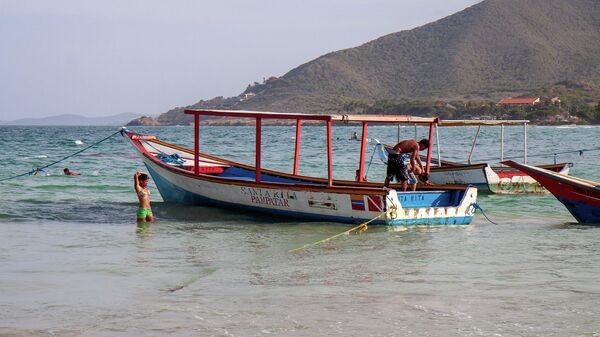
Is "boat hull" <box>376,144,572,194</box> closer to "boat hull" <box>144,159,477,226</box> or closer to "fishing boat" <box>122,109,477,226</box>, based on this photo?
"fishing boat" <box>122,109,477,226</box>

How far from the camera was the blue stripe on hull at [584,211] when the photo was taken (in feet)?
54.1

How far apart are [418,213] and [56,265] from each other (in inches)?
272

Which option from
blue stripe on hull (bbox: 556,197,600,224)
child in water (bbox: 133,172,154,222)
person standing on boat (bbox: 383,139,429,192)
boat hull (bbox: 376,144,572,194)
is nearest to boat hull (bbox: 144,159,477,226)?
person standing on boat (bbox: 383,139,429,192)

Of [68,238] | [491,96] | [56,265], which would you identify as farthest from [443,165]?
[491,96]

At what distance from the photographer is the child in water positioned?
16.7 metres

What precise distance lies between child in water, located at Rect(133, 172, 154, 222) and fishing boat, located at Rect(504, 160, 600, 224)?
23.9ft

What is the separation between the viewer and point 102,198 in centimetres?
2309

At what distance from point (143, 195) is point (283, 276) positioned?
21.0ft

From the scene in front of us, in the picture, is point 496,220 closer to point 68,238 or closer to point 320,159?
point 68,238

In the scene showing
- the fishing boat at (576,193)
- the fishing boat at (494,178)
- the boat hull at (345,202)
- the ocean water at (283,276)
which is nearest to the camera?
the ocean water at (283,276)

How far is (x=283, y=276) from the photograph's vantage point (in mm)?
11078

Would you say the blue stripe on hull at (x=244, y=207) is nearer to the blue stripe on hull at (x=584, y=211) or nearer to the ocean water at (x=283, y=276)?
the ocean water at (x=283, y=276)

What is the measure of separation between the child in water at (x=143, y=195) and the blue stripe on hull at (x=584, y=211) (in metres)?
8.37

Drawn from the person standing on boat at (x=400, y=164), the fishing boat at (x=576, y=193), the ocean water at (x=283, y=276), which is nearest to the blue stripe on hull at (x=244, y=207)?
the ocean water at (x=283, y=276)
